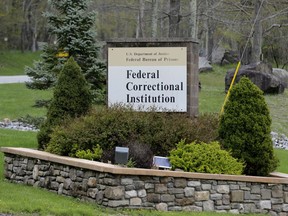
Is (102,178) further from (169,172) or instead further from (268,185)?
(268,185)

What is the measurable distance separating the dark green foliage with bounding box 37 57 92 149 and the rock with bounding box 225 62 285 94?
49.0 feet

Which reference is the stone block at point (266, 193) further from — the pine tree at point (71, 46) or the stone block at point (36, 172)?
the pine tree at point (71, 46)

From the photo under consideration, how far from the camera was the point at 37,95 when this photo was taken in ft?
89.1

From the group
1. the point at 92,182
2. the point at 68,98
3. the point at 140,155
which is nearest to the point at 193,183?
the point at 140,155

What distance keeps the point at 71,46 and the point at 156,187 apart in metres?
8.04

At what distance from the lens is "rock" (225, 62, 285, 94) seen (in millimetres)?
27000

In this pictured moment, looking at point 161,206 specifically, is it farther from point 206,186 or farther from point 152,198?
point 206,186

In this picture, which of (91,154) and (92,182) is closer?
(92,182)

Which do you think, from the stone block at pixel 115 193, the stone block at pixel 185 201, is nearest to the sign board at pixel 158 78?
the stone block at pixel 185 201

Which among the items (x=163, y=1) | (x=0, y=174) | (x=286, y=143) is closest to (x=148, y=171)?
(x=0, y=174)

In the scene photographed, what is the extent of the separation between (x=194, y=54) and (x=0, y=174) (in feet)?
14.6

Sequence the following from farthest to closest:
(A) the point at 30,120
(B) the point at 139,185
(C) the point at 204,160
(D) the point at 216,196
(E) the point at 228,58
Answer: (E) the point at 228,58, (A) the point at 30,120, (C) the point at 204,160, (D) the point at 216,196, (B) the point at 139,185

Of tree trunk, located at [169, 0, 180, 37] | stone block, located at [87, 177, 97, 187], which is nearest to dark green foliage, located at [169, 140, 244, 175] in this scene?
stone block, located at [87, 177, 97, 187]

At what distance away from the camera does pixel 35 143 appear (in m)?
15.4
